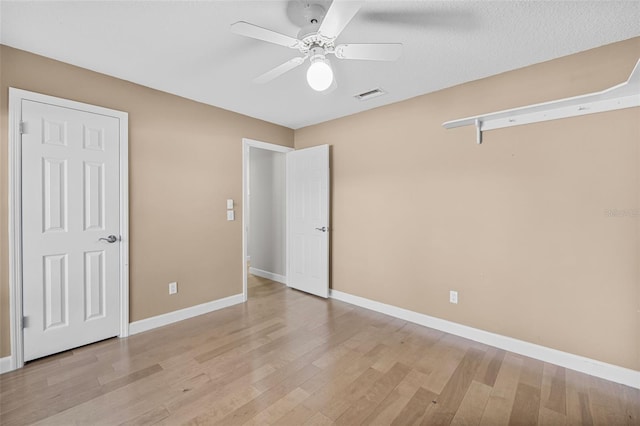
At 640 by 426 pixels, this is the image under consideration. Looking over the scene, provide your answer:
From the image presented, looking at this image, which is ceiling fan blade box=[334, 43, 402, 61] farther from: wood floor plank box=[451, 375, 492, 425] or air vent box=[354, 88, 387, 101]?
wood floor plank box=[451, 375, 492, 425]

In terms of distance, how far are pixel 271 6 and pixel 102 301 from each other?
9.45ft

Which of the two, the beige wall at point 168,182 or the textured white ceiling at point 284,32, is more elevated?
the textured white ceiling at point 284,32

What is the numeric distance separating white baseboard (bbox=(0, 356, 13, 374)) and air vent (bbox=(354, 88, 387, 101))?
3.83 m

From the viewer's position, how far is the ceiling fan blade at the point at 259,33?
4.74ft

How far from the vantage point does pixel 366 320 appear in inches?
125

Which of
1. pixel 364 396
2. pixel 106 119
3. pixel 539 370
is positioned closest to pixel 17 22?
pixel 106 119

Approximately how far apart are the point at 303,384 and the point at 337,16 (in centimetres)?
233

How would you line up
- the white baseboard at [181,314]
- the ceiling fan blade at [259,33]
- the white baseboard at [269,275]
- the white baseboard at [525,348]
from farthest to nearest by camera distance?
the white baseboard at [269,275] < the white baseboard at [181,314] < the white baseboard at [525,348] < the ceiling fan blade at [259,33]

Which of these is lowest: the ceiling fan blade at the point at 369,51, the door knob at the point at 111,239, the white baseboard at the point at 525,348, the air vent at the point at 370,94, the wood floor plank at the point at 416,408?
the wood floor plank at the point at 416,408

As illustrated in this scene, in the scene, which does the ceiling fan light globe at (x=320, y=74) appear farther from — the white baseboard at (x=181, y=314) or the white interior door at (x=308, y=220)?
the white baseboard at (x=181, y=314)

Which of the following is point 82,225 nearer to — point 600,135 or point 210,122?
point 210,122

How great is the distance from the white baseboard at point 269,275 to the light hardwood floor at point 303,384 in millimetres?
1798

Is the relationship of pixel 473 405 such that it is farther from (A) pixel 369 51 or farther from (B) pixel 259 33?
(B) pixel 259 33

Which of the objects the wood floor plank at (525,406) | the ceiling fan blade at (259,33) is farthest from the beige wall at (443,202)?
the ceiling fan blade at (259,33)
